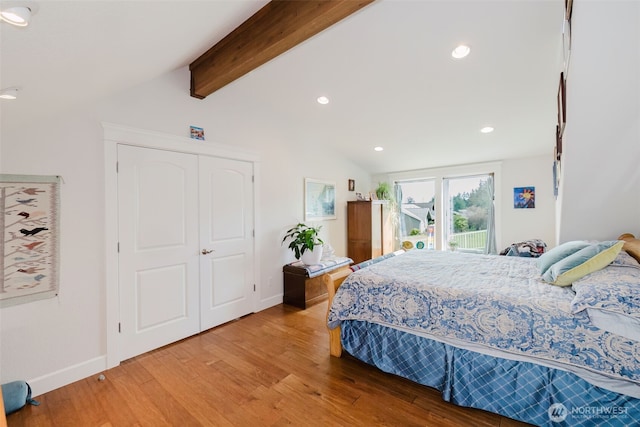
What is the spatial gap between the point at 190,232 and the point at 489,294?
9.26 feet

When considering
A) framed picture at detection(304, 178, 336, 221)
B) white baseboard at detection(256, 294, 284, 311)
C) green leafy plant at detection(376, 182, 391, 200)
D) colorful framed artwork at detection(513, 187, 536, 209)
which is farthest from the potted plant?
colorful framed artwork at detection(513, 187, 536, 209)

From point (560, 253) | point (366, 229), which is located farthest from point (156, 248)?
point (560, 253)

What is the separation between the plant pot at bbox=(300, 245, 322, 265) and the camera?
3.81 meters

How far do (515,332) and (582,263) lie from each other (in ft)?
2.41

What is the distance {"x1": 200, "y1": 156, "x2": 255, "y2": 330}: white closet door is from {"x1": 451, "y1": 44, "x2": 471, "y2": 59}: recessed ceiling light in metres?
2.53

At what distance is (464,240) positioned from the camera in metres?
5.19

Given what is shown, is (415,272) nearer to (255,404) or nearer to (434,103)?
(255,404)

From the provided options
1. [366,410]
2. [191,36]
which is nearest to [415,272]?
[366,410]

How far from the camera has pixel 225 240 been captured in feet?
10.6

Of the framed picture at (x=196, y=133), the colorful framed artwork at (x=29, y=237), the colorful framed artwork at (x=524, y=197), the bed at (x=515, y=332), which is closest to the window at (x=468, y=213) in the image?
the colorful framed artwork at (x=524, y=197)

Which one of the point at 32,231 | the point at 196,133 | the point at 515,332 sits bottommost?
the point at 515,332

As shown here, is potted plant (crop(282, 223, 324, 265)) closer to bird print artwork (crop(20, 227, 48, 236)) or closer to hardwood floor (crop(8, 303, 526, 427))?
hardwood floor (crop(8, 303, 526, 427))

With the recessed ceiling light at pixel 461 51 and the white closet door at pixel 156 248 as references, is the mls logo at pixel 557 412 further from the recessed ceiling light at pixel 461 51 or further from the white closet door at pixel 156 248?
the white closet door at pixel 156 248

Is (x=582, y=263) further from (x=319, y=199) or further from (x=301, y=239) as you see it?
(x=319, y=199)
